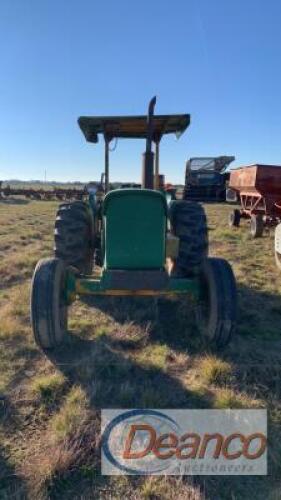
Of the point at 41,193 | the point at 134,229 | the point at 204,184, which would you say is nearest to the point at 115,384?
the point at 134,229

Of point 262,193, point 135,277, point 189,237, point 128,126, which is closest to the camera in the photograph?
point 135,277

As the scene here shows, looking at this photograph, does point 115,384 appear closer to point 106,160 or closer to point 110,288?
point 110,288

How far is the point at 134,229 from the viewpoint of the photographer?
4.01m

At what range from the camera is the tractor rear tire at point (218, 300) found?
150 inches

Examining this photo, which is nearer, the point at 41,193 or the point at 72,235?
the point at 72,235

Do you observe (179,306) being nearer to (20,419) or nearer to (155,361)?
(155,361)

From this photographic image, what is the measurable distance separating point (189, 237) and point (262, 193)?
6.63 m

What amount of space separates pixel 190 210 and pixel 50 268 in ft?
6.95

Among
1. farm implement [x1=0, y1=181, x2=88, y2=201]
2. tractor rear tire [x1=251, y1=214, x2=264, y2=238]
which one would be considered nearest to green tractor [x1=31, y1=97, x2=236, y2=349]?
tractor rear tire [x1=251, y1=214, x2=264, y2=238]

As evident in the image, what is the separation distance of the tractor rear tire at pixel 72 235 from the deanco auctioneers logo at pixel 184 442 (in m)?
2.53

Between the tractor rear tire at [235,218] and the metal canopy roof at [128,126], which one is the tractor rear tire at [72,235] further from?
the tractor rear tire at [235,218]

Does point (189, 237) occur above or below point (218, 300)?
above

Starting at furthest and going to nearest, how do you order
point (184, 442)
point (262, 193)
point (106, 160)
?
point (262, 193)
point (106, 160)
point (184, 442)

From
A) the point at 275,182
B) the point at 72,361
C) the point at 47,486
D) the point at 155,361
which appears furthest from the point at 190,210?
the point at 275,182
